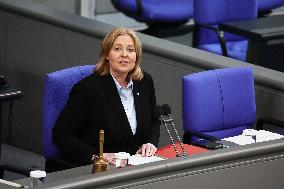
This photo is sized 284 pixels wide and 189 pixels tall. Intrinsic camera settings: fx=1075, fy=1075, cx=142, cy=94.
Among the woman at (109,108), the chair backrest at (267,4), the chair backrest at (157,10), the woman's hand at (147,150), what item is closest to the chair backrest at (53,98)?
the woman at (109,108)

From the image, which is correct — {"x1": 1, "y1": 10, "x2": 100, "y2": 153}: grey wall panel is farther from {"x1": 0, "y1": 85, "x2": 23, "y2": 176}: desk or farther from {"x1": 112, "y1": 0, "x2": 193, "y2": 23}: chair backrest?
{"x1": 112, "y1": 0, "x2": 193, "y2": 23}: chair backrest

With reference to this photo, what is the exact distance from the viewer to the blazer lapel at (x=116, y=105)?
5.12m

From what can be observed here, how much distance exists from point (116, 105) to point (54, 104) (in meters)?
0.31

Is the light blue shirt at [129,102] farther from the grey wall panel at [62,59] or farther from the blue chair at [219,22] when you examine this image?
the blue chair at [219,22]

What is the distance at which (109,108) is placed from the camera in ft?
16.8

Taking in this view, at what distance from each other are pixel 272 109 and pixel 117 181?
6.47ft

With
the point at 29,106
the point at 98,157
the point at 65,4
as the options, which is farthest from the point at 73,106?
the point at 65,4

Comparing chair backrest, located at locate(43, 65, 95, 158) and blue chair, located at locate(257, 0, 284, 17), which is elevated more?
blue chair, located at locate(257, 0, 284, 17)

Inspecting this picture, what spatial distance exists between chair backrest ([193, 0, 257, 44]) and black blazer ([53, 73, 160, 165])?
2849 millimetres

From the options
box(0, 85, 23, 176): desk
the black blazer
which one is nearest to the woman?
the black blazer

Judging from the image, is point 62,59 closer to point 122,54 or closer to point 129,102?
point 129,102

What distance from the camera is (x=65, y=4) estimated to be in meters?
8.99

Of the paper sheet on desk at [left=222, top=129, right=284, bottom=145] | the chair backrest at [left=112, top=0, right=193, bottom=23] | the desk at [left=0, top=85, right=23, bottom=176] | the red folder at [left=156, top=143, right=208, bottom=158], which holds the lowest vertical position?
the red folder at [left=156, top=143, right=208, bottom=158]

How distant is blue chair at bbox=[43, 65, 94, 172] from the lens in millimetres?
5199
